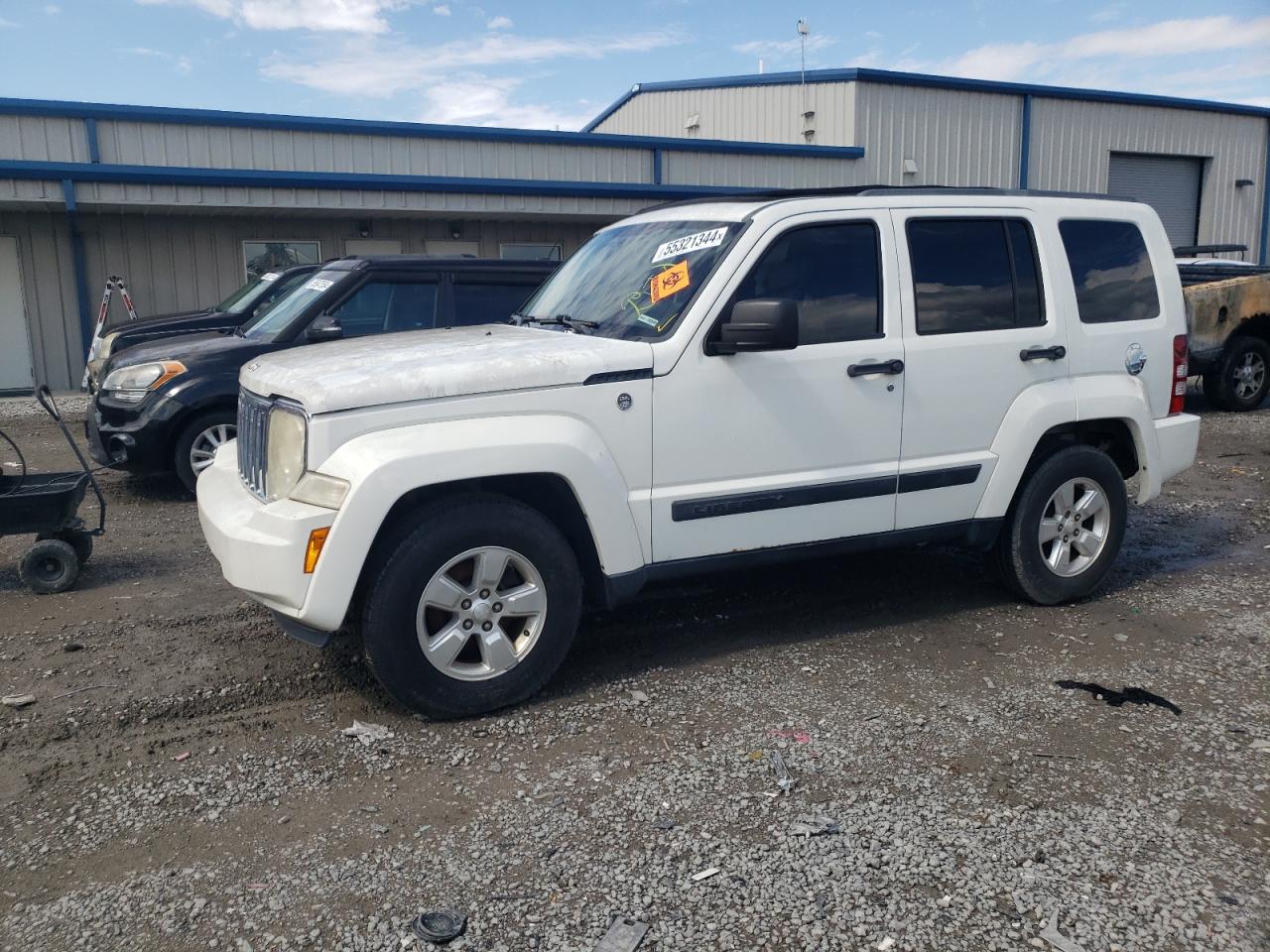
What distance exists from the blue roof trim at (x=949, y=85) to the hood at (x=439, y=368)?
18299mm

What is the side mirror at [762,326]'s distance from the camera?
4254 mm

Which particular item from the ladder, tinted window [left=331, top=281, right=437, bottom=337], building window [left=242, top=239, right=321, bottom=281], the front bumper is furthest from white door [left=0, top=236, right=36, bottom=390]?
the front bumper

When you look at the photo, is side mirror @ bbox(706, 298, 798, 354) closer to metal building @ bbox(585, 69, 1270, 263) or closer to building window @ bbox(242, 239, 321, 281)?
building window @ bbox(242, 239, 321, 281)

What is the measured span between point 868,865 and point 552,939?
0.98 m

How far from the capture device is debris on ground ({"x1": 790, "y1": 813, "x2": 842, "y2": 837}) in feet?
11.1

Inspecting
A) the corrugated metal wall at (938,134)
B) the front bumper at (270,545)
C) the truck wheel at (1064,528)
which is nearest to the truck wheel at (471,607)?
the front bumper at (270,545)

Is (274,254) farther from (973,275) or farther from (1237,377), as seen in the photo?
(973,275)

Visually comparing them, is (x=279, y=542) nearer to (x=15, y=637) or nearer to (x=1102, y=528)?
(x=15, y=637)

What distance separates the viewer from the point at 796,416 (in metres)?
4.68

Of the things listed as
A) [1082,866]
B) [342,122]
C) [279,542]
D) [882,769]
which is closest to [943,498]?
[882,769]

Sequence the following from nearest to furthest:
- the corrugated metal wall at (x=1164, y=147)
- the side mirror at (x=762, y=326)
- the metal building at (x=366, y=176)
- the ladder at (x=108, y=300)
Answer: the side mirror at (x=762, y=326) → the metal building at (x=366, y=176) → the ladder at (x=108, y=300) → the corrugated metal wall at (x=1164, y=147)

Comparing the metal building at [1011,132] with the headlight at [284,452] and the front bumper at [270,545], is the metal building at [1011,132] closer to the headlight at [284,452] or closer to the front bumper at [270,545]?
the headlight at [284,452]

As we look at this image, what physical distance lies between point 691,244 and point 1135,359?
2531 mm

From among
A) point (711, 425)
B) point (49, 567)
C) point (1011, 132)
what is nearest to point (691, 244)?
point (711, 425)
